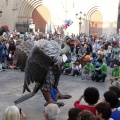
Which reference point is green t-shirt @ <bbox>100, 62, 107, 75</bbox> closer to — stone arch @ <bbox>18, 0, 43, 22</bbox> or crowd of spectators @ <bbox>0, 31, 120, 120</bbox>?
crowd of spectators @ <bbox>0, 31, 120, 120</bbox>

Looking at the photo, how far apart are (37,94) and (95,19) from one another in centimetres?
2532

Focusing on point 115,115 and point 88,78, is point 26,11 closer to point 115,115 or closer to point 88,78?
point 88,78

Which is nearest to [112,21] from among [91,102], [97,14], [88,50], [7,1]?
[97,14]

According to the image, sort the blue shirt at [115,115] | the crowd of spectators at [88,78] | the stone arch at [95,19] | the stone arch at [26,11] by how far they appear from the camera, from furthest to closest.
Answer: the stone arch at [26,11]
the stone arch at [95,19]
the blue shirt at [115,115]
the crowd of spectators at [88,78]

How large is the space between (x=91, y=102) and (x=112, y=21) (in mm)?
29601

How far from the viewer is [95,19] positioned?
34.3 meters

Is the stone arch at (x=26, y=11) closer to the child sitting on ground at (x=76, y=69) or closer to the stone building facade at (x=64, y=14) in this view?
the stone building facade at (x=64, y=14)

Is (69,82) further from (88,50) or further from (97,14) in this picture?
(97,14)

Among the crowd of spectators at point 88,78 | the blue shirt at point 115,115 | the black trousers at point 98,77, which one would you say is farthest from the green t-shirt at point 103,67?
the blue shirt at point 115,115

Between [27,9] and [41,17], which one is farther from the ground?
[27,9]

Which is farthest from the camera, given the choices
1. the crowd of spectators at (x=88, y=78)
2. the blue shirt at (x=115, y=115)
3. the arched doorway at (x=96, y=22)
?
the arched doorway at (x=96, y=22)

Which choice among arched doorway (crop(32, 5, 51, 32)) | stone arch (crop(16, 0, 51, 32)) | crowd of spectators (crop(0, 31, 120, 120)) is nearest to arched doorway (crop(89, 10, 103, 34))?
arched doorway (crop(32, 5, 51, 32))

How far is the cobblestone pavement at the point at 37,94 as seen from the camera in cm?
792

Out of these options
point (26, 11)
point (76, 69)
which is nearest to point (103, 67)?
point (76, 69)
